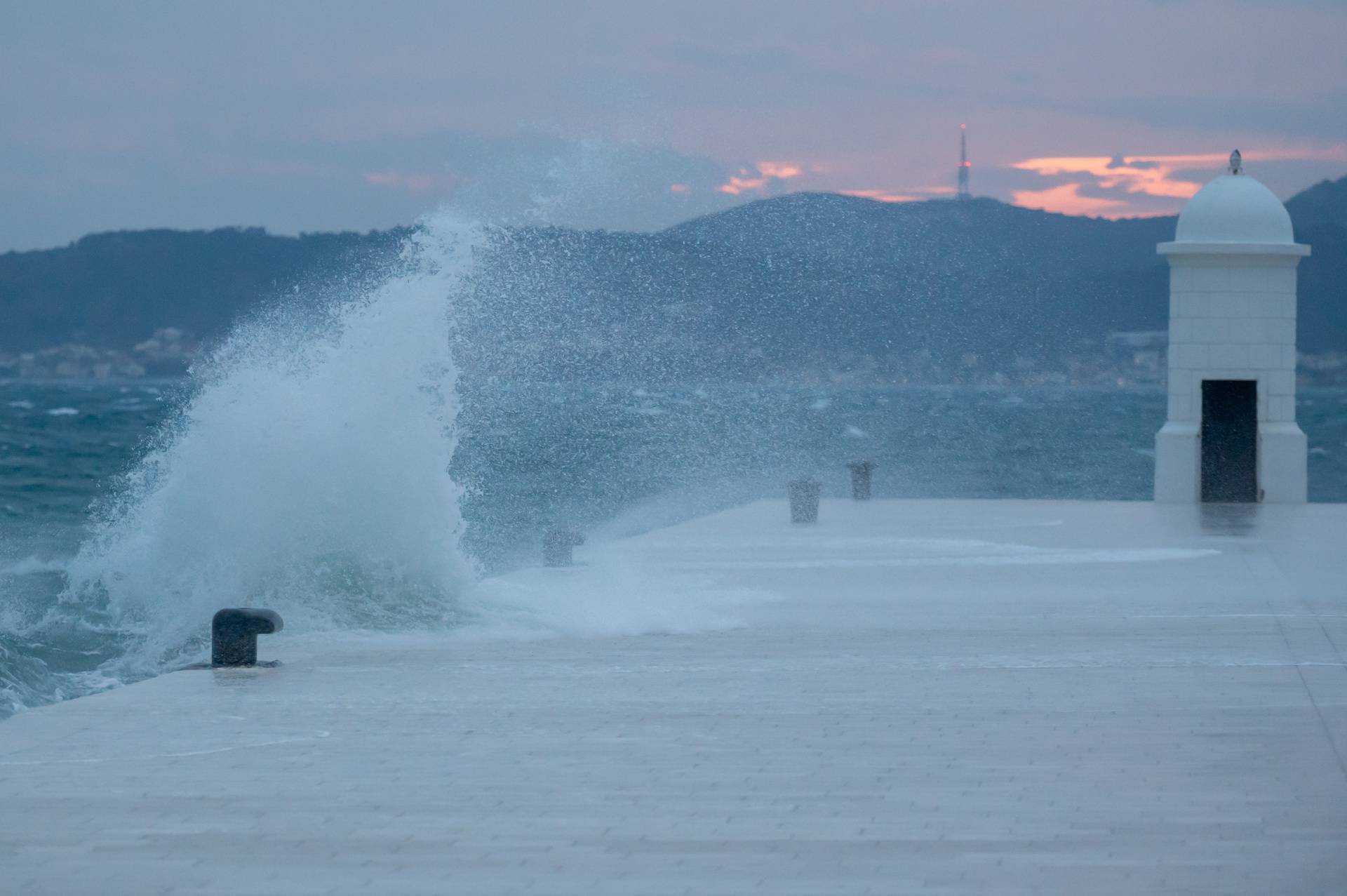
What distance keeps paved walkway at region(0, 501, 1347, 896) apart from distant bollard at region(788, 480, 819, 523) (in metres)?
6.84

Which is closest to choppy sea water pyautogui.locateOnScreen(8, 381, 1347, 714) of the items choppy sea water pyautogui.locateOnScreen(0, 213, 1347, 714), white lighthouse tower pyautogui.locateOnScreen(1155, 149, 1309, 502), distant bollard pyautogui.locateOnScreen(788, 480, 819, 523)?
choppy sea water pyautogui.locateOnScreen(0, 213, 1347, 714)

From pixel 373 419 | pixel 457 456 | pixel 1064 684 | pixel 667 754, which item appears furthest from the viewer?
pixel 457 456

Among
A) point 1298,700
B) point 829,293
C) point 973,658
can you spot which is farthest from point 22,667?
point 829,293

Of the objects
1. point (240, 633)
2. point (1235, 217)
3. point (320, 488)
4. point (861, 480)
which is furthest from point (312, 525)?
point (1235, 217)

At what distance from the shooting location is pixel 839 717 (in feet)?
25.6

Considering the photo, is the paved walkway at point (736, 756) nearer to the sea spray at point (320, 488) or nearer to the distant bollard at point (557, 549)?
the sea spray at point (320, 488)

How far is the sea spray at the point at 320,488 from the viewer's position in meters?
12.0

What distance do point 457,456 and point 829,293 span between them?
65102mm

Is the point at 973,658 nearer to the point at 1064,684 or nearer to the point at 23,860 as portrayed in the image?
the point at 1064,684

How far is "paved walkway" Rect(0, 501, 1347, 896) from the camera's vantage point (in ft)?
17.3

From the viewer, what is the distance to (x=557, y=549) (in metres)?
14.6

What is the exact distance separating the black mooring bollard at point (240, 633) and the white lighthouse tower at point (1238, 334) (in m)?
14.2

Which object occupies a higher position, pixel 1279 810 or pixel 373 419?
pixel 373 419

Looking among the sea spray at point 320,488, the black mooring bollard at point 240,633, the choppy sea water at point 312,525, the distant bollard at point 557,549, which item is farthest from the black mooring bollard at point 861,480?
the black mooring bollard at point 240,633
